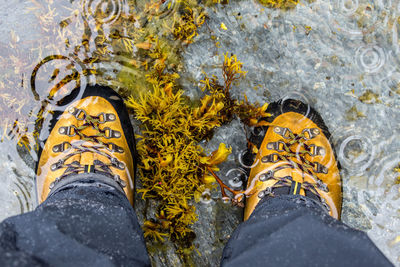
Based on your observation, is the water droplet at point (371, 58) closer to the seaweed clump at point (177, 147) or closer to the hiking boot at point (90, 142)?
the seaweed clump at point (177, 147)

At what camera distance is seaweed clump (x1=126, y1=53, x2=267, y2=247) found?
2.57 metres

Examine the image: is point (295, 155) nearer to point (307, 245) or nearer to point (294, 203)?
point (294, 203)

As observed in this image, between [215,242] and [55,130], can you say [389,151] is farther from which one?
[55,130]

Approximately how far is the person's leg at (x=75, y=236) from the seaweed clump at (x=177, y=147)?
75 centimetres

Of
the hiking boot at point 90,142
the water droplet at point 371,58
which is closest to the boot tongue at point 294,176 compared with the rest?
the water droplet at point 371,58

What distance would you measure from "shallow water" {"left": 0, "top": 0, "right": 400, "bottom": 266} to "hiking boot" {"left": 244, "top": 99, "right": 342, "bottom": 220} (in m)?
0.11

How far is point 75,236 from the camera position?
1408 mm

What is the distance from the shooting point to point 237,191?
272 centimetres

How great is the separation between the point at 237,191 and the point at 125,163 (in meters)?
1.05

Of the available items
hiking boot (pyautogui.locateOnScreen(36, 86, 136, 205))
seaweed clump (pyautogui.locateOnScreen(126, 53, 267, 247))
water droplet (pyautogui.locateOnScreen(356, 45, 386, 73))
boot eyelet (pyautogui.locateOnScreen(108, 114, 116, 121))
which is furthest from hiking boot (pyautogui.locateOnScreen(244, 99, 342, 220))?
boot eyelet (pyautogui.locateOnScreen(108, 114, 116, 121))

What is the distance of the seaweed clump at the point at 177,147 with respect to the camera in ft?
8.45

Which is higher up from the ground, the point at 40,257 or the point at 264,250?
the point at 40,257

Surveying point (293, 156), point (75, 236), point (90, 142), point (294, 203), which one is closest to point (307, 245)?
point (294, 203)

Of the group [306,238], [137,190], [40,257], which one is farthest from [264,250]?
[137,190]
